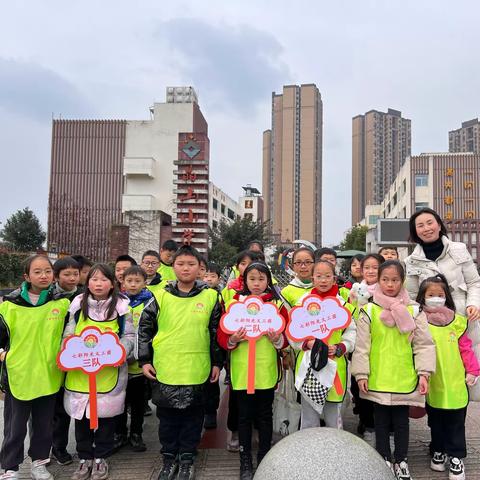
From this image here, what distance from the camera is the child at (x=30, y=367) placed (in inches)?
124

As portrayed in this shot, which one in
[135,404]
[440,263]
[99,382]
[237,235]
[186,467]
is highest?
[237,235]

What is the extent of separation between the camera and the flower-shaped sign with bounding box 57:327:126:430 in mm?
3209

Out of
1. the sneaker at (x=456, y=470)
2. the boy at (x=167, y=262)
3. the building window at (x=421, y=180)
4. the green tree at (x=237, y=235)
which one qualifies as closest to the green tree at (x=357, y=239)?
the building window at (x=421, y=180)

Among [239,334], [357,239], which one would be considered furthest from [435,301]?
[357,239]

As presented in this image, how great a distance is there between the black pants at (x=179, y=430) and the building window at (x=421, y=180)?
4117 cm

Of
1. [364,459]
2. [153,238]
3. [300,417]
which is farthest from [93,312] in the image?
[153,238]

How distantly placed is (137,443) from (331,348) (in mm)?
1999

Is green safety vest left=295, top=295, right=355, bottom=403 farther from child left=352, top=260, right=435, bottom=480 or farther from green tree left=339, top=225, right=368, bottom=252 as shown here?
green tree left=339, top=225, right=368, bottom=252

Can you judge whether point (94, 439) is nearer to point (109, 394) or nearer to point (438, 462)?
point (109, 394)

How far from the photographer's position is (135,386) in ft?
13.0

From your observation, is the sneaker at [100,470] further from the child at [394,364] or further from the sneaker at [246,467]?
the child at [394,364]

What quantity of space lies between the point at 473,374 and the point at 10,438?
3555mm

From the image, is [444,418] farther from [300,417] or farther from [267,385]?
[267,385]

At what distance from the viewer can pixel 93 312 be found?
3.42 meters
